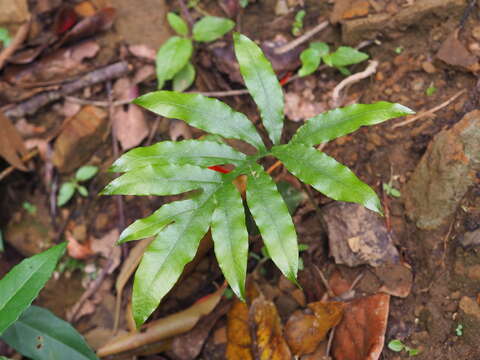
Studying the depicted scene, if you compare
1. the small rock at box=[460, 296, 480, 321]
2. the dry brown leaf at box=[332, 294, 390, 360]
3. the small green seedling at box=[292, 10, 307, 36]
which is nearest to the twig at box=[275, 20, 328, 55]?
the small green seedling at box=[292, 10, 307, 36]

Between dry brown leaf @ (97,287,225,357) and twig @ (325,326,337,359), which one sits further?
dry brown leaf @ (97,287,225,357)

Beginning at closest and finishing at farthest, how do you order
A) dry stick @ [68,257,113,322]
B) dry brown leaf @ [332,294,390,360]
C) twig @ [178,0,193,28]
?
dry brown leaf @ [332,294,390,360]
dry stick @ [68,257,113,322]
twig @ [178,0,193,28]

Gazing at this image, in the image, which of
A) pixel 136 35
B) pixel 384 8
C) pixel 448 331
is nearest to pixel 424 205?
pixel 448 331

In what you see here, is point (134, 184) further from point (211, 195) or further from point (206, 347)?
point (206, 347)

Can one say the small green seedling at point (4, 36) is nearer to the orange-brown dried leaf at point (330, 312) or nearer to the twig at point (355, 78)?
the twig at point (355, 78)

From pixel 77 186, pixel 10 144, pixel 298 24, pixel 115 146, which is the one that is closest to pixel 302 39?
pixel 298 24

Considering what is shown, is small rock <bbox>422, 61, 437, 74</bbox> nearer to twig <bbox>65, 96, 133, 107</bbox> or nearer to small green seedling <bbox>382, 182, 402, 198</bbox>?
small green seedling <bbox>382, 182, 402, 198</bbox>

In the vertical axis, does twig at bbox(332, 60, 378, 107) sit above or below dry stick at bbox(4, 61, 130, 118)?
below
